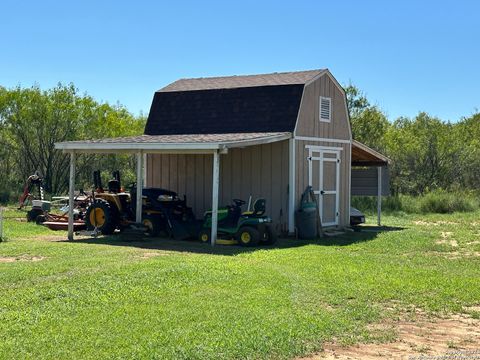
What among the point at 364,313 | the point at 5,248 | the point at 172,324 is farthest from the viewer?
the point at 5,248

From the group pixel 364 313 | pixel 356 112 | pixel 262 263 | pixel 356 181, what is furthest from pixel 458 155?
pixel 364 313

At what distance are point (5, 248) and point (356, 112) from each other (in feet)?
82.0

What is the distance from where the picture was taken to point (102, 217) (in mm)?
16500

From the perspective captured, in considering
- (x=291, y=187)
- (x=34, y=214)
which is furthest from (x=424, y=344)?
(x=34, y=214)

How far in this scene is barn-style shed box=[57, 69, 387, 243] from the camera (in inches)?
659

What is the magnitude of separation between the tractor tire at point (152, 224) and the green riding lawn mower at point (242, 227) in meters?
1.28

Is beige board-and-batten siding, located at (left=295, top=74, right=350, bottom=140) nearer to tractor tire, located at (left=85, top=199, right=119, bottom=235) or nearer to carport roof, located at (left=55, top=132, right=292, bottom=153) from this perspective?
carport roof, located at (left=55, top=132, right=292, bottom=153)

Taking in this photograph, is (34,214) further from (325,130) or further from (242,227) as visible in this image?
(325,130)

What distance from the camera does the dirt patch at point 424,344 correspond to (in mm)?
6145

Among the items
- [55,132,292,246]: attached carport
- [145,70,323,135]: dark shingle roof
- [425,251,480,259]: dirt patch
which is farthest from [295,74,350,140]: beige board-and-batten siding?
[425,251,480,259]: dirt patch

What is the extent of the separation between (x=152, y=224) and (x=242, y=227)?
2631 millimetres

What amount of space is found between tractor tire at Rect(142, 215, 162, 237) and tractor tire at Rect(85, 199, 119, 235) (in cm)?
82

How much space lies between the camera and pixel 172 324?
6734 mm

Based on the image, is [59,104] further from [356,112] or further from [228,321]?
[228,321]
